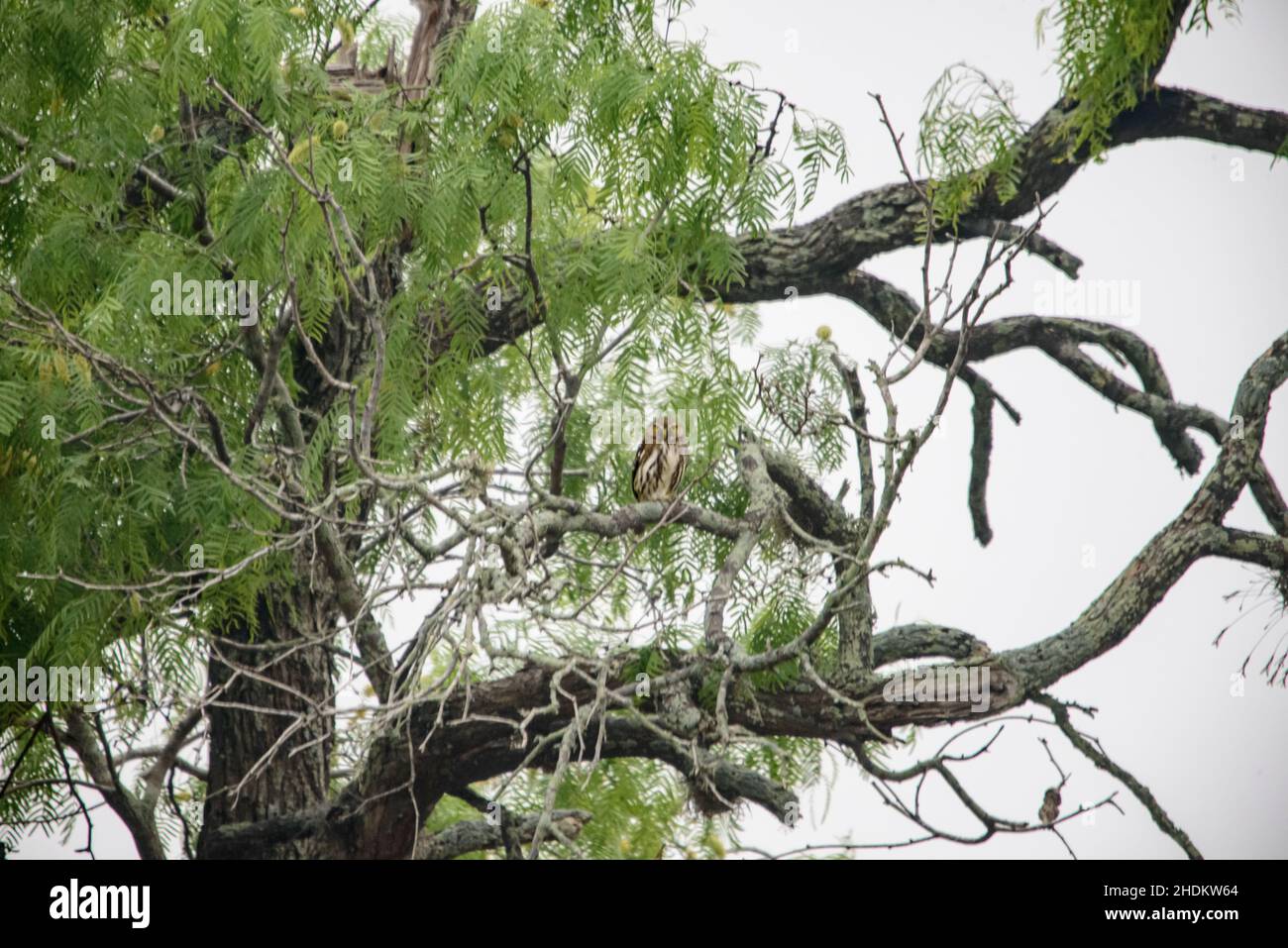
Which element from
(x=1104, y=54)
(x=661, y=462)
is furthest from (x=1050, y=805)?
(x=1104, y=54)

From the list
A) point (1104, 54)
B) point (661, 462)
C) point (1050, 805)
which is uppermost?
point (1104, 54)

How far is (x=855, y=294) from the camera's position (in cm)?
464

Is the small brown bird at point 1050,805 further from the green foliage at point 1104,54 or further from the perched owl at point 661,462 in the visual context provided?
the green foliage at point 1104,54

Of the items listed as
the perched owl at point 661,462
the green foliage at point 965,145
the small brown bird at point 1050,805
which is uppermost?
the green foliage at point 965,145

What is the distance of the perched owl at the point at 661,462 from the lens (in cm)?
388

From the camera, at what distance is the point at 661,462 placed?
3.91 metres

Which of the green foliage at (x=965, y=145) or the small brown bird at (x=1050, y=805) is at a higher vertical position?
the green foliage at (x=965, y=145)

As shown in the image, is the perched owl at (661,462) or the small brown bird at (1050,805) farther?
the perched owl at (661,462)

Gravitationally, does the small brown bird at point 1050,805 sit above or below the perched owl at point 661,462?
below

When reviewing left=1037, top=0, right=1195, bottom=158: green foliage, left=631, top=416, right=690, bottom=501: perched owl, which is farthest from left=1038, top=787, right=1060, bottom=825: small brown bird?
left=1037, top=0, right=1195, bottom=158: green foliage

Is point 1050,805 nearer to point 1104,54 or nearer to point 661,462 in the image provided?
point 661,462

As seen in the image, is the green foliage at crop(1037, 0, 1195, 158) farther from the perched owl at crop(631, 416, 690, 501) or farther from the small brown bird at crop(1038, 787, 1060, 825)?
the small brown bird at crop(1038, 787, 1060, 825)

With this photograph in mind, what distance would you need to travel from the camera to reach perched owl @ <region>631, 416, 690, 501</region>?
388 centimetres

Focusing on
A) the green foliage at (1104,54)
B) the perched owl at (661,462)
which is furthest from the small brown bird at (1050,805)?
the green foliage at (1104,54)
